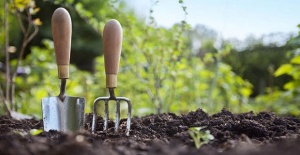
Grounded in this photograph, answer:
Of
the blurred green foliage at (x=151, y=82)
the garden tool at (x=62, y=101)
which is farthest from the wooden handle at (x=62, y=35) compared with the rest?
the blurred green foliage at (x=151, y=82)

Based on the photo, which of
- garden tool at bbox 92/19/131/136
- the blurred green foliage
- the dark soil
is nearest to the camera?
the dark soil

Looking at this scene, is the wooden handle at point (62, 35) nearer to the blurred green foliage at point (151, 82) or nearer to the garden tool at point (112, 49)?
the garden tool at point (112, 49)

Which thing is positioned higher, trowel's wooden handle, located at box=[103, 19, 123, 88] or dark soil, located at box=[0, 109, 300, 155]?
trowel's wooden handle, located at box=[103, 19, 123, 88]

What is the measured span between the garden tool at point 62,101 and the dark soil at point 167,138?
91mm

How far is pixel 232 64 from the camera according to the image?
6.04 metres

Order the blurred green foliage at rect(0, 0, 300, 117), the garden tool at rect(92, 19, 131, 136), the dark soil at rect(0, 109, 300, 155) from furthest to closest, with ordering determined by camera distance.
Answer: the blurred green foliage at rect(0, 0, 300, 117)
the garden tool at rect(92, 19, 131, 136)
the dark soil at rect(0, 109, 300, 155)

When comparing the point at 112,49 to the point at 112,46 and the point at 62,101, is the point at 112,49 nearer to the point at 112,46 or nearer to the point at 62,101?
the point at 112,46

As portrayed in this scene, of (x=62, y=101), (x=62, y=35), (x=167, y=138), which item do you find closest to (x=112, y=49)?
(x=62, y=35)

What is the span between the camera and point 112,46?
1.97 meters

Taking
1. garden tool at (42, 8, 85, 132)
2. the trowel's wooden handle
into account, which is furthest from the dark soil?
the trowel's wooden handle

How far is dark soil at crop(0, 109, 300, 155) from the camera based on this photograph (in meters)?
1.19

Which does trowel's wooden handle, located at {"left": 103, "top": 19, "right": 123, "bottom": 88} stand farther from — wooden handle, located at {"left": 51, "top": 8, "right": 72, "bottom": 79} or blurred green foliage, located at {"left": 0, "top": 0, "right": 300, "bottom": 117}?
blurred green foliage, located at {"left": 0, "top": 0, "right": 300, "bottom": 117}

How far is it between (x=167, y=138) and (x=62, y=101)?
0.65 metres

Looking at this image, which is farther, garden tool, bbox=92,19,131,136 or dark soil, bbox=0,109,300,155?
garden tool, bbox=92,19,131,136
